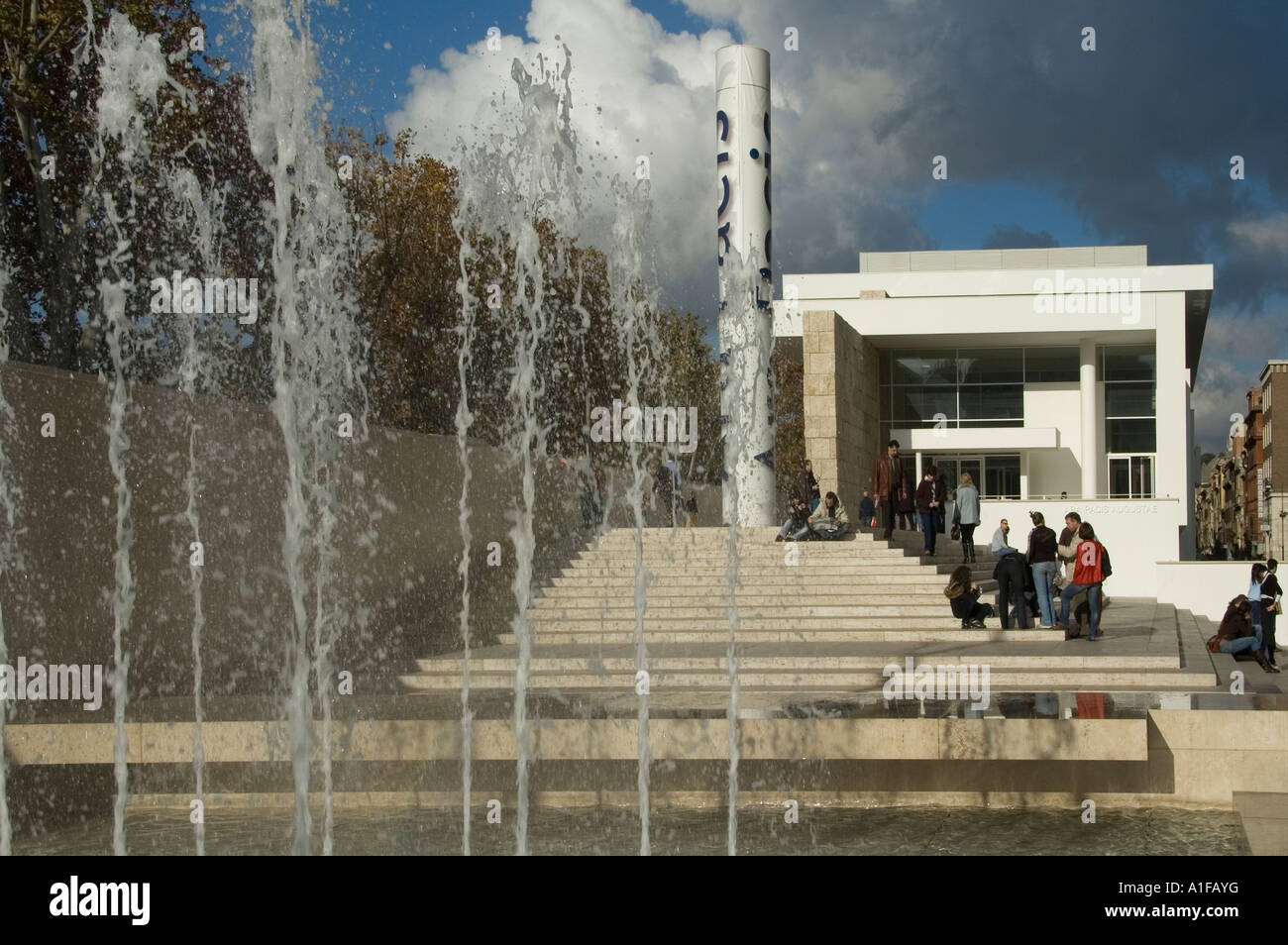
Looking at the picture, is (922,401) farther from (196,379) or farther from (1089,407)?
(196,379)

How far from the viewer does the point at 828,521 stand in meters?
20.6

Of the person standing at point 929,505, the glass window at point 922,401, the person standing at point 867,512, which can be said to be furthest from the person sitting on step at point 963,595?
the glass window at point 922,401

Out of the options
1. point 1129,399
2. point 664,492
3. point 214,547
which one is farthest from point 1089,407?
point 214,547

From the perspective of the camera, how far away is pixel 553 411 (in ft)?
127

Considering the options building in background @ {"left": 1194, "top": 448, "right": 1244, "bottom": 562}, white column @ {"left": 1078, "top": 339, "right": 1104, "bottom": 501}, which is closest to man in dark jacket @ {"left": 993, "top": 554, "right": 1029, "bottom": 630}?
white column @ {"left": 1078, "top": 339, "right": 1104, "bottom": 501}

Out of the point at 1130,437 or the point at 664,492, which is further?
the point at 664,492

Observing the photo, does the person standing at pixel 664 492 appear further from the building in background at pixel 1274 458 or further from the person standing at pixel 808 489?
the building in background at pixel 1274 458

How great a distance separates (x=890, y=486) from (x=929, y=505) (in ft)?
2.50

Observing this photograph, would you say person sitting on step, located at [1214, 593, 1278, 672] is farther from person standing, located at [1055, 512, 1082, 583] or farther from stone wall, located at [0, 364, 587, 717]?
stone wall, located at [0, 364, 587, 717]

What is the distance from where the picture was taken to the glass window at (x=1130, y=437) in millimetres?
34062

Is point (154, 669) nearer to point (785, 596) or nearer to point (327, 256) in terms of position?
point (785, 596)

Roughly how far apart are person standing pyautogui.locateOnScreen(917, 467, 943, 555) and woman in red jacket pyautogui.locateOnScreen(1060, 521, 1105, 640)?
574cm

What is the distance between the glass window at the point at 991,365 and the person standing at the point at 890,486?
14020 mm
